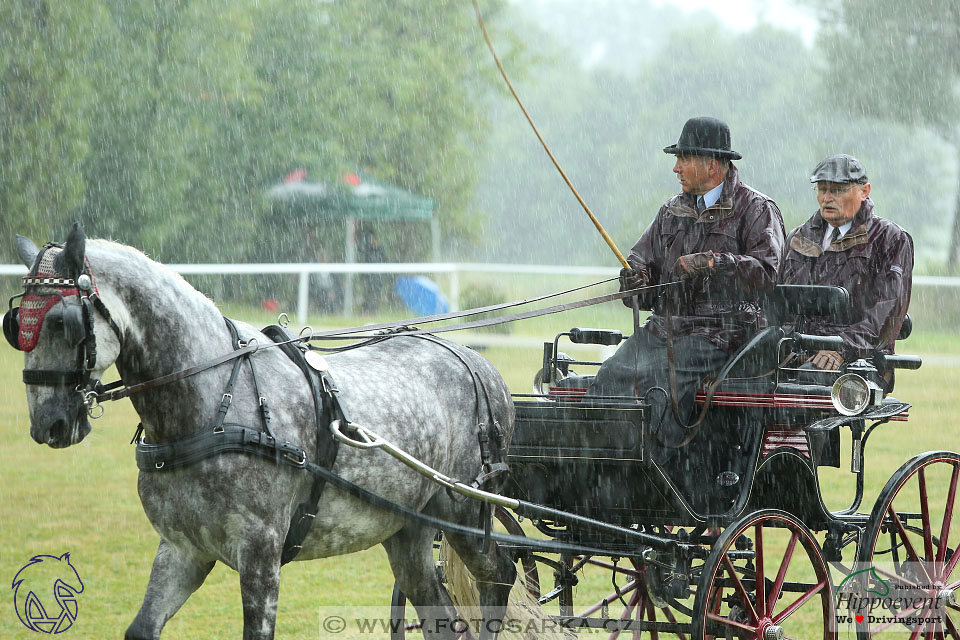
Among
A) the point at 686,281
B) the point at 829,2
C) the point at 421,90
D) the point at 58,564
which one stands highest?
the point at 829,2

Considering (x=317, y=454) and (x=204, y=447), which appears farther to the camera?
(x=317, y=454)

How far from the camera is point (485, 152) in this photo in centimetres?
2845

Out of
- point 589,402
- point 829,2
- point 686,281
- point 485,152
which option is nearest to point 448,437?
point 589,402

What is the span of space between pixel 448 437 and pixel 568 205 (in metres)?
37.3

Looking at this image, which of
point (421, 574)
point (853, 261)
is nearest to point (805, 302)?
point (853, 261)

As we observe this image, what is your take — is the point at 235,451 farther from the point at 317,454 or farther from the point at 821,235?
the point at 821,235

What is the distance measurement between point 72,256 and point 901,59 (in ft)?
90.1

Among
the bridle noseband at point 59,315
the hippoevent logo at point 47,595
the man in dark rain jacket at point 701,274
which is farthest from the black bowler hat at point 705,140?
the hippoevent logo at point 47,595

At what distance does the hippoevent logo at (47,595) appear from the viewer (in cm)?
518

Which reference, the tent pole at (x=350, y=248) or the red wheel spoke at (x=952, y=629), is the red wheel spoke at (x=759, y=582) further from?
the tent pole at (x=350, y=248)

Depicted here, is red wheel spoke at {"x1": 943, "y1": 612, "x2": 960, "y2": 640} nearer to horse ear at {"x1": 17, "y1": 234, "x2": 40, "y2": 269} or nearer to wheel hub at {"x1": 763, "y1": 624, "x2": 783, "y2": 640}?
wheel hub at {"x1": 763, "y1": 624, "x2": 783, "y2": 640}

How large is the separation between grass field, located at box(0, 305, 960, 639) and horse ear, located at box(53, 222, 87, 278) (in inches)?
30.9

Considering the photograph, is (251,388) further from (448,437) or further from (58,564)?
(58,564)

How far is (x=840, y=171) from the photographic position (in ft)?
15.5
